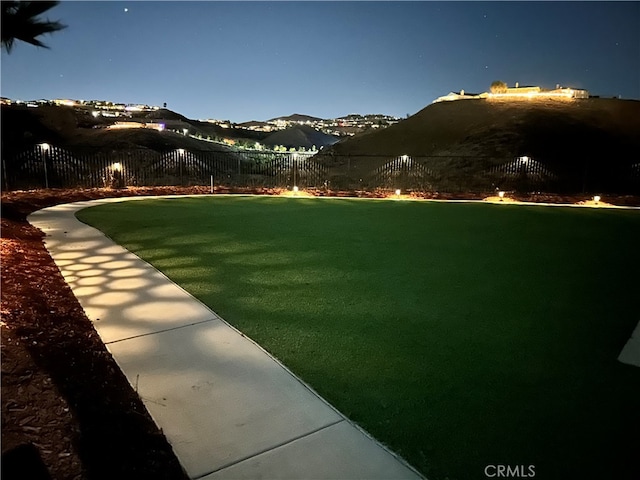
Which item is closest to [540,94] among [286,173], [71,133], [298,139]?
[298,139]

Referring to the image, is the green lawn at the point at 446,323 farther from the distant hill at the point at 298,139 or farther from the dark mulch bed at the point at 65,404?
the distant hill at the point at 298,139

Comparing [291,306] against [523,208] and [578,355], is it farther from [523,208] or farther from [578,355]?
[523,208]

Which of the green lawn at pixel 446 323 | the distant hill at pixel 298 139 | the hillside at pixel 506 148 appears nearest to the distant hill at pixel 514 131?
the hillside at pixel 506 148

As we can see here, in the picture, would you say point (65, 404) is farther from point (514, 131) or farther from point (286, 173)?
point (514, 131)

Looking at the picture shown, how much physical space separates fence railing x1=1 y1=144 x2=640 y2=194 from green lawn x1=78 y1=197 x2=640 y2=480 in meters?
10.1

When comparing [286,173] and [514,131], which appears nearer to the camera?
[286,173]

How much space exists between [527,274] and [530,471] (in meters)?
4.34

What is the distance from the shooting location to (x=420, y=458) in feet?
7.72

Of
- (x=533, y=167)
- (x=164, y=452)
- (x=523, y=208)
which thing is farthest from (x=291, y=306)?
(x=533, y=167)

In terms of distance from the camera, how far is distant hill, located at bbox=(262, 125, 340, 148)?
76.4 meters

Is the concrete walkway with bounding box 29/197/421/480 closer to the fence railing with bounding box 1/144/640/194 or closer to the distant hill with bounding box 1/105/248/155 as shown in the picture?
the fence railing with bounding box 1/144/640/194

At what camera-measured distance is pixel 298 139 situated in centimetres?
8112

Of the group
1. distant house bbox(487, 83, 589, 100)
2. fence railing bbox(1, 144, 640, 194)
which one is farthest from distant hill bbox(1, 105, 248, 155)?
distant house bbox(487, 83, 589, 100)

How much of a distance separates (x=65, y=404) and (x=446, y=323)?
3.25 metres
